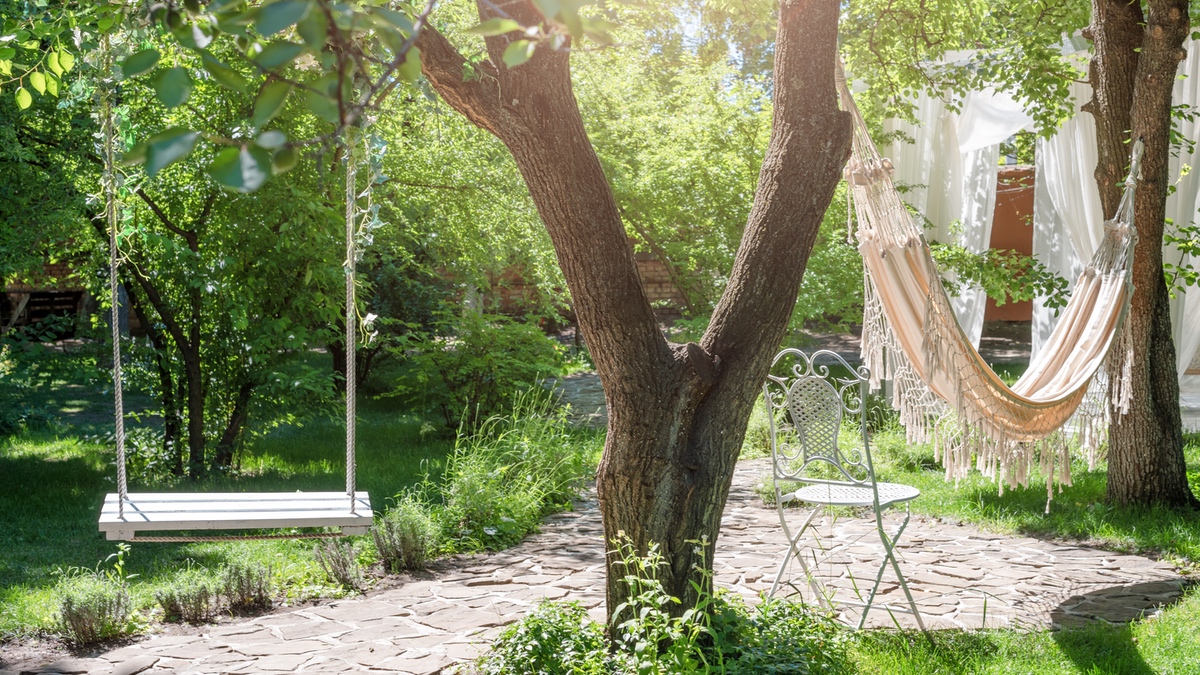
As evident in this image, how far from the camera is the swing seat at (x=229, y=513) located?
3100 millimetres

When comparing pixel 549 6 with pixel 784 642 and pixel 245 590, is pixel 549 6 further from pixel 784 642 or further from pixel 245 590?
pixel 245 590

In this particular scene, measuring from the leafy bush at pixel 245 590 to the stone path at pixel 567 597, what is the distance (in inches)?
5.6

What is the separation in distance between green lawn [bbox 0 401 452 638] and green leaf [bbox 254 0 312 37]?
11.8 feet

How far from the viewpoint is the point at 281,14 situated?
2.80ft

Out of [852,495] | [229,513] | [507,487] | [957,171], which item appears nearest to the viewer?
[229,513]

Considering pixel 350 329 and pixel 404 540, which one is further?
pixel 404 540

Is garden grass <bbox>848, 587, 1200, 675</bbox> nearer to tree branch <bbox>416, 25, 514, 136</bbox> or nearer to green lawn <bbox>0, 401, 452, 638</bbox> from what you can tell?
tree branch <bbox>416, 25, 514, 136</bbox>

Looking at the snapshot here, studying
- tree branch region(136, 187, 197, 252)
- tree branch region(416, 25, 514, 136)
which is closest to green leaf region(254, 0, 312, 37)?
tree branch region(416, 25, 514, 136)

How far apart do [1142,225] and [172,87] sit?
15.7ft

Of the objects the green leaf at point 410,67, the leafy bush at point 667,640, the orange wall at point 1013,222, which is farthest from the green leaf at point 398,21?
the orange wall at point 1013,222

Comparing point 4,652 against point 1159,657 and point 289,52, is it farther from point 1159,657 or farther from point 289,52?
point 1159,657

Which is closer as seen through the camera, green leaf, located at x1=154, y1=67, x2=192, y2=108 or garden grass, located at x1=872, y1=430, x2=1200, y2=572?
green leaf, located at x1=154, y1=67, x2=192, y2=108

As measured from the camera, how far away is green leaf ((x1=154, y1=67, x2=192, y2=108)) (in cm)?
92

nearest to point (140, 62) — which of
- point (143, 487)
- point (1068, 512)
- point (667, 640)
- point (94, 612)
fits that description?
point (667, 640)
